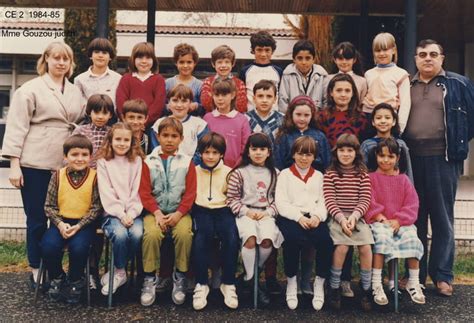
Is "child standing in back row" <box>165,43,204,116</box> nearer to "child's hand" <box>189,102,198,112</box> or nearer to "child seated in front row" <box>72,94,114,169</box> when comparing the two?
"child's hand" <box>189,102,198,112</box>

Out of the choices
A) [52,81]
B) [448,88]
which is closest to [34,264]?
[52,81]

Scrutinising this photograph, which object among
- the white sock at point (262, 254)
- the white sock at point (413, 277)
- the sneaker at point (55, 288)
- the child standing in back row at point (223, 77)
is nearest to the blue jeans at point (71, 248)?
the sneaker at point (55, 288)

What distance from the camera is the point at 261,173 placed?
4.27 m

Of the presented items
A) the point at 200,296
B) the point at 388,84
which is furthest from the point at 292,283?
the point at 388,84

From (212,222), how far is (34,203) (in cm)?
144

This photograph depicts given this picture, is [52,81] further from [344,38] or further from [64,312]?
[344,38]

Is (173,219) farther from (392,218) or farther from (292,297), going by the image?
(392,218)

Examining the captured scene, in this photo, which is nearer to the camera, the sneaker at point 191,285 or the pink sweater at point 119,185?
the pink sweater at point 119,185

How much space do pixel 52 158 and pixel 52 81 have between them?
0.64m

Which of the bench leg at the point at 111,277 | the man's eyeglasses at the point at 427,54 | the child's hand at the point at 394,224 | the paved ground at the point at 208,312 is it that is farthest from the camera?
the man's eyeglasses at the point at 427,54

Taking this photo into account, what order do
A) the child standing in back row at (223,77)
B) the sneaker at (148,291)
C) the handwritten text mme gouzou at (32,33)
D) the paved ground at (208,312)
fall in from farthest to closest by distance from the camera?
1. the handwritten text mme gouzou at (32,33)
2. the child standing in back row at (223,77)
3. the sneaker at (148,291)
4. the paved ground at (208,312)

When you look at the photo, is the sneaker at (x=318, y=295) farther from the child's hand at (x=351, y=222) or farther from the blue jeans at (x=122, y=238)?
the blue jeans at (x=122, y=238)

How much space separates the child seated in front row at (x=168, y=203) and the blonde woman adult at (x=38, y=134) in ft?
2.57

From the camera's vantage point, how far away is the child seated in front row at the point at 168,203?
13.0 ft
